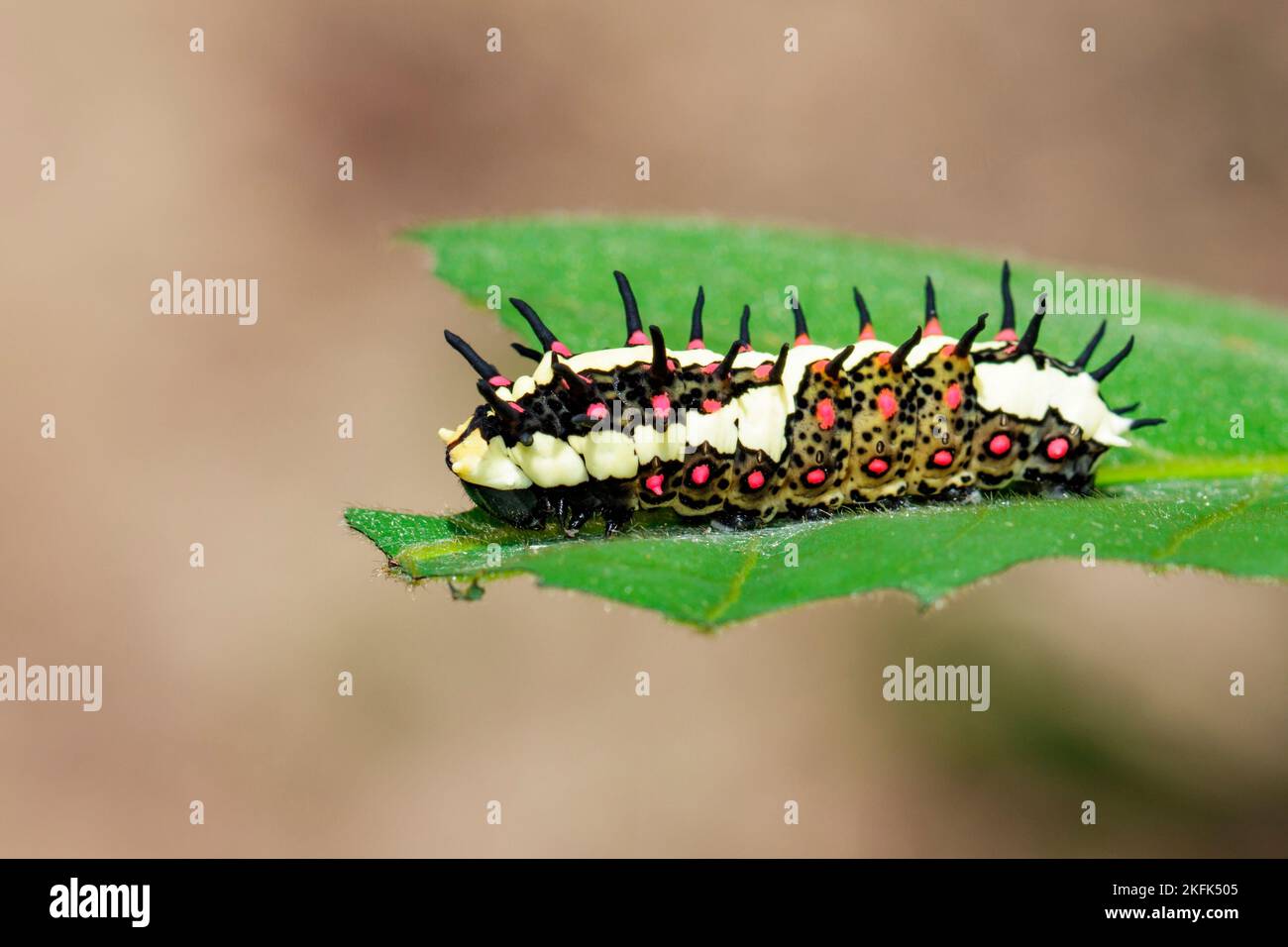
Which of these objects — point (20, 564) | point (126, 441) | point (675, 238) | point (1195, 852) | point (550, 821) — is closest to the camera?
point (675, 238)

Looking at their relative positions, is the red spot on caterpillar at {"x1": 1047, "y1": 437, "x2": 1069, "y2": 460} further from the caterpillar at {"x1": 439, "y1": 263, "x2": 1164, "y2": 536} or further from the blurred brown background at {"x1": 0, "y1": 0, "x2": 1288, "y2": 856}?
the blurred brown background at {"x1": 0, "y1": 0, "x2": 1288, "y2": 856}

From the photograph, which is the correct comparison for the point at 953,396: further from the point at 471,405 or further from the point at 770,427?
the point at 471,405

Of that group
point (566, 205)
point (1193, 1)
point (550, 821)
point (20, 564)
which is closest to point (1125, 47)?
point (1193, 1)

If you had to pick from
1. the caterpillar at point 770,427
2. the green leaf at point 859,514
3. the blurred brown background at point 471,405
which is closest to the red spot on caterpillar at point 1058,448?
the caterpillar at point 770,427

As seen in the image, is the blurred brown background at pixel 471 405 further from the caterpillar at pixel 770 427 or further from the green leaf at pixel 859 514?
the caterpillar at pixel 770 427

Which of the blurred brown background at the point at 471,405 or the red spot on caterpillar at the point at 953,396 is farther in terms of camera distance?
the blurred brown background at the point at 471,405

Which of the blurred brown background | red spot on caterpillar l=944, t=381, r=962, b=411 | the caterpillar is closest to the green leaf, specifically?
the caterpillar

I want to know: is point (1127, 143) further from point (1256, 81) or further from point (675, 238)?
point (675, 238)
